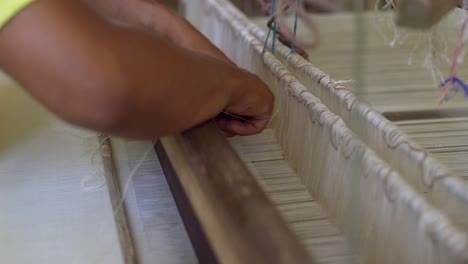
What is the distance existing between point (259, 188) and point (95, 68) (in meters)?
0.17

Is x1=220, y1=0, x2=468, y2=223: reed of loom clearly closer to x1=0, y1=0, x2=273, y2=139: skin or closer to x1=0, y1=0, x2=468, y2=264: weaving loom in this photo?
x1=0, y1=0, x2=468, y2=264: weaving loom

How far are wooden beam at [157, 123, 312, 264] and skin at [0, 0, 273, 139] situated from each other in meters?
0.06

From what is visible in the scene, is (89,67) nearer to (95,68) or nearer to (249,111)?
(95,68)

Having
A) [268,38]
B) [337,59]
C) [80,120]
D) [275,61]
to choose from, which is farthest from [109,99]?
[337,59]

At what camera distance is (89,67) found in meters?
0.47

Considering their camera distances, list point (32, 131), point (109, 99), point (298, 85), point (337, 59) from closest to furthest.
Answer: point (109, 99)
point (298, 85)
point (32, 131)
point (337, 59)

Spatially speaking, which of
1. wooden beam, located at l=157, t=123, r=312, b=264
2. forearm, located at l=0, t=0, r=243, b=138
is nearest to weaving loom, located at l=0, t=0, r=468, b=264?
wooden beam, located at l=157, t=123, r=312, b=264

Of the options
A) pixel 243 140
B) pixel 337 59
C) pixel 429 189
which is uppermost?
pixel 429 189

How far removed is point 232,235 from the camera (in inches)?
19.3

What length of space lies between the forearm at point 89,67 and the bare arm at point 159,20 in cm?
27

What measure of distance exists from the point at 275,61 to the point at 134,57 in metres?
0.40

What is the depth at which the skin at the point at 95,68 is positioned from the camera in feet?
1.56

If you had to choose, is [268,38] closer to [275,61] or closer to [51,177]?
[275,61]

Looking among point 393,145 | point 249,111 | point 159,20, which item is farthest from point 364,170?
point 159,20
